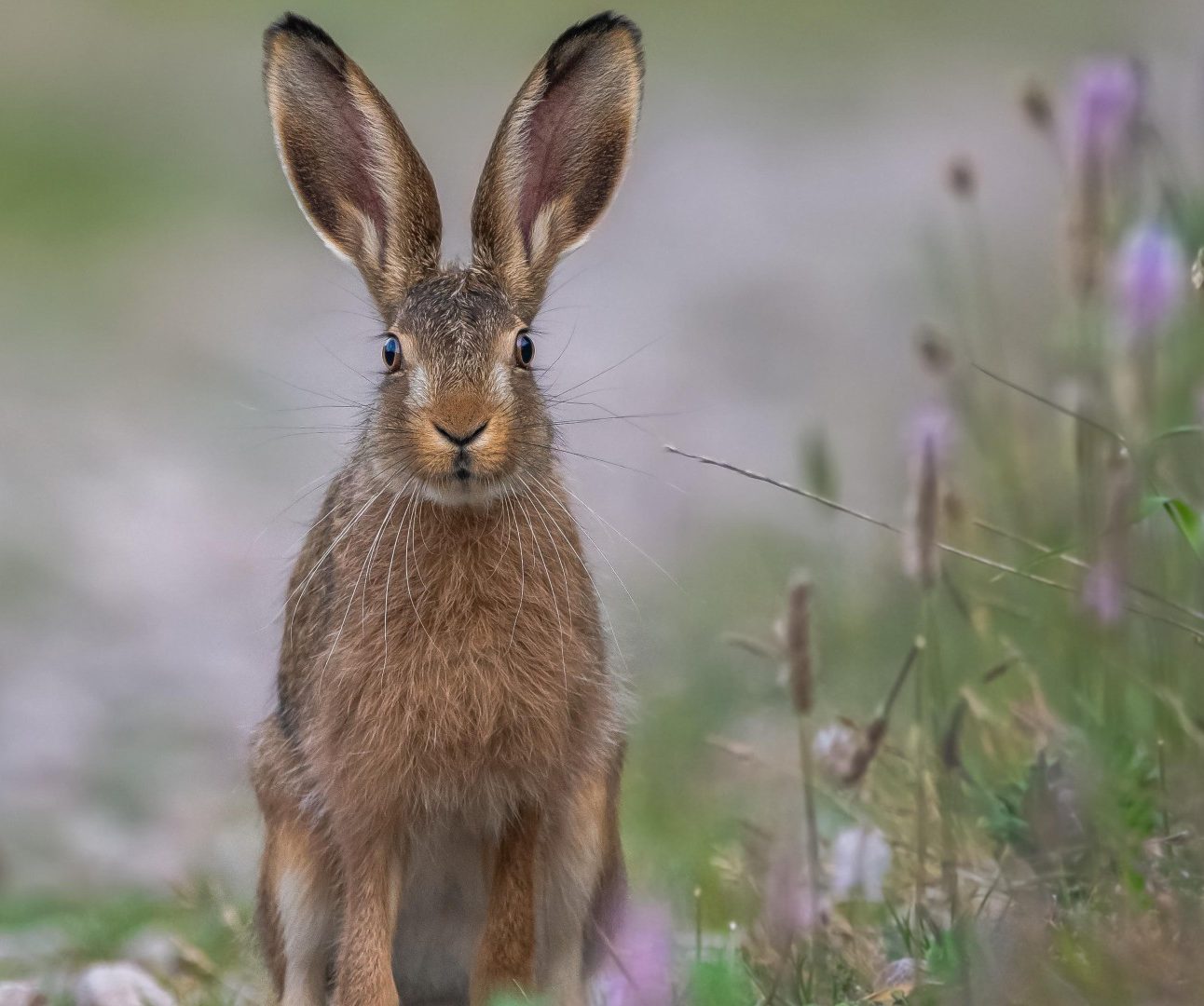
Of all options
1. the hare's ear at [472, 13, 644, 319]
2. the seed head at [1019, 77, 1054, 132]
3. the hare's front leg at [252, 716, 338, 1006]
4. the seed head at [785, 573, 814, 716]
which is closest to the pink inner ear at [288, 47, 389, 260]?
the hare's ear at [472, 13, 644, 319]

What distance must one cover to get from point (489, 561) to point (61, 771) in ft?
13.5

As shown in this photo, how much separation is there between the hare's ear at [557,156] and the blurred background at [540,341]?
364 mm

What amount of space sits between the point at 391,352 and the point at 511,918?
4.18ft

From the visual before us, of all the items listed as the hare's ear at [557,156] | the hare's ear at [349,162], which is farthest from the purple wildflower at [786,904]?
the hare's ear at [349,162]

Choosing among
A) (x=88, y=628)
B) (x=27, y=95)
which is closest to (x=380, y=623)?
(x=88, y=628)

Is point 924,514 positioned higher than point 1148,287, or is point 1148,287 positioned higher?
point 1148,287

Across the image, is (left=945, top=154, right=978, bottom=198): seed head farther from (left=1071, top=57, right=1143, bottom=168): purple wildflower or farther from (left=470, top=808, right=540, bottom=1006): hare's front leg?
(left=470, top=808, right=540, bottom=1006): hare's front leg

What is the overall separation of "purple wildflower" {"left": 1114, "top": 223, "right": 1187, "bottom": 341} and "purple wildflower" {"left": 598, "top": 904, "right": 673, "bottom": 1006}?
1.41 meters

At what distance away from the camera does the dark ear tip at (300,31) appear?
16.1 ft

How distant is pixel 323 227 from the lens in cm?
507

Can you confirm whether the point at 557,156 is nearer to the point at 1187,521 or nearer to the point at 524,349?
the point at 524,349

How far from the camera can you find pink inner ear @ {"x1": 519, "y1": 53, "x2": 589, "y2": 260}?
495cm

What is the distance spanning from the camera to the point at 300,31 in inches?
193

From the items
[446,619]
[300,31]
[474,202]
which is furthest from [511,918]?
[300,31]
